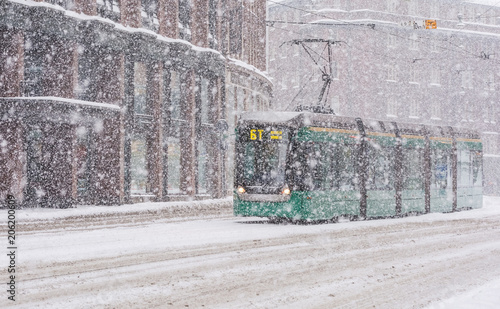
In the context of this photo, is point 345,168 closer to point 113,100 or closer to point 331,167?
point 331,167

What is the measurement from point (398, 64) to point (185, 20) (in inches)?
1395

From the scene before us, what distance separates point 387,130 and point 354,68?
42.7 m

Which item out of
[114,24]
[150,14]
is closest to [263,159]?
[114,24]

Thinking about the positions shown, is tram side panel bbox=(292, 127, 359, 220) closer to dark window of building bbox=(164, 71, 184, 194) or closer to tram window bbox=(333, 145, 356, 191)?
tram window bbox=(333, 145, 356, 191)

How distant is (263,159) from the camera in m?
17.6

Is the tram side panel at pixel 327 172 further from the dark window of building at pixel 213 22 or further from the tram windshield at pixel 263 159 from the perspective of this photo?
the dark window of building at pixel 213 22

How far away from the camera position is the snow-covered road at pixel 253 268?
735cm

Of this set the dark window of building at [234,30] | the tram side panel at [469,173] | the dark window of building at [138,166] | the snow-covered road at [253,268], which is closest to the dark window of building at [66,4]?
the dark window of building at [138,166]

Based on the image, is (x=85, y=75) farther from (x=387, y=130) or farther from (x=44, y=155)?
(x=387, y=130)

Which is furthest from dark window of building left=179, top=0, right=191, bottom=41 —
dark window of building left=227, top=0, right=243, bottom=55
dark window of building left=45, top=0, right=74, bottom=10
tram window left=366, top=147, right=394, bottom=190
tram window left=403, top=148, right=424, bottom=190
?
tram window left=366, top=147, right=394, bottom=190

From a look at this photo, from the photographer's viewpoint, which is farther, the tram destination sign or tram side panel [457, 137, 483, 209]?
tram side panel [457, 137, 483, 209]

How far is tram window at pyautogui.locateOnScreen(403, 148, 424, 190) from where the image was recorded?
70.6 ft

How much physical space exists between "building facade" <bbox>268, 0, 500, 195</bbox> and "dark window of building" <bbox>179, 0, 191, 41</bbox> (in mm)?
25915

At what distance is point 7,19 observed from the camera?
24906 millimetres
